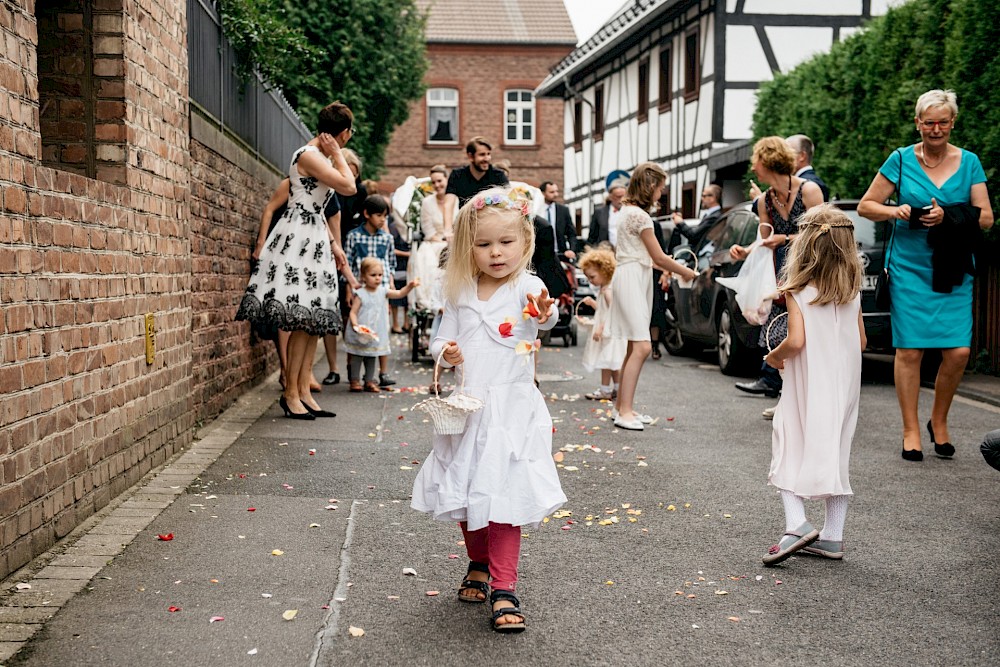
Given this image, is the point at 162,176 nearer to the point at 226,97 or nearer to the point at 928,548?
the point at 226,97

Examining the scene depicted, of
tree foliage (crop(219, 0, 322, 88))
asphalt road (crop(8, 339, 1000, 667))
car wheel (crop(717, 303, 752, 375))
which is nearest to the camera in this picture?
asphalt road (crop(8, 339, 1000, 667))

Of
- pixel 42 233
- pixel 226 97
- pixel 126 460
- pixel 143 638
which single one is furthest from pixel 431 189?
pixel 143 638

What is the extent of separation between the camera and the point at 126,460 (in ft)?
19.3

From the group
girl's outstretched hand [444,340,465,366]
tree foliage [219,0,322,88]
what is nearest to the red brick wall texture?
tree foliage [219,0,322,88]

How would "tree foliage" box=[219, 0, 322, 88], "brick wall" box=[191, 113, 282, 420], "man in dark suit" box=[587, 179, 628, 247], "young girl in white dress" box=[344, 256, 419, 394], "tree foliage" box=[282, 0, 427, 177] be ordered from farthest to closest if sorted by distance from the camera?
"tree foliage" box=[282, 0, 427, 177]
"man in dark suit" box=[587, 179, 628, 247]
"young girl in white dress" box=[344, 256, 419, 394]
"tree foliage" box=[219, 0, 322, 88]
"brick wall" box=[191, 113, 282, 420]

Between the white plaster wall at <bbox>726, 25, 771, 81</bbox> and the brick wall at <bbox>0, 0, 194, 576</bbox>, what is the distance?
18.2m

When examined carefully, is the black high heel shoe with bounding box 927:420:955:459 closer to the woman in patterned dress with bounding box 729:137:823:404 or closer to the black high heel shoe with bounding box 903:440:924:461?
the black high heel shoe with bounding box 903:440:924:461

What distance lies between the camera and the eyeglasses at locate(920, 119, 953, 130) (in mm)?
7309

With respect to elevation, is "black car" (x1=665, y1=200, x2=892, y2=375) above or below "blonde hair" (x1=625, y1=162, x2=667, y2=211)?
below

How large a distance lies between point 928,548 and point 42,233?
3.81 meters

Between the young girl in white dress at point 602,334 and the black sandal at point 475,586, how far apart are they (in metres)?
5.29

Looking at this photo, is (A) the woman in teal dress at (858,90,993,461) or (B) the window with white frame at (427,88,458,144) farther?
(B) the window with white frame at (427,88,458,144)

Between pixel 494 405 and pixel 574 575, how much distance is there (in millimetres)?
836

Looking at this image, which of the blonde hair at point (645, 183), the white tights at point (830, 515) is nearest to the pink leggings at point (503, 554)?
the white tights at point (830, 515)
